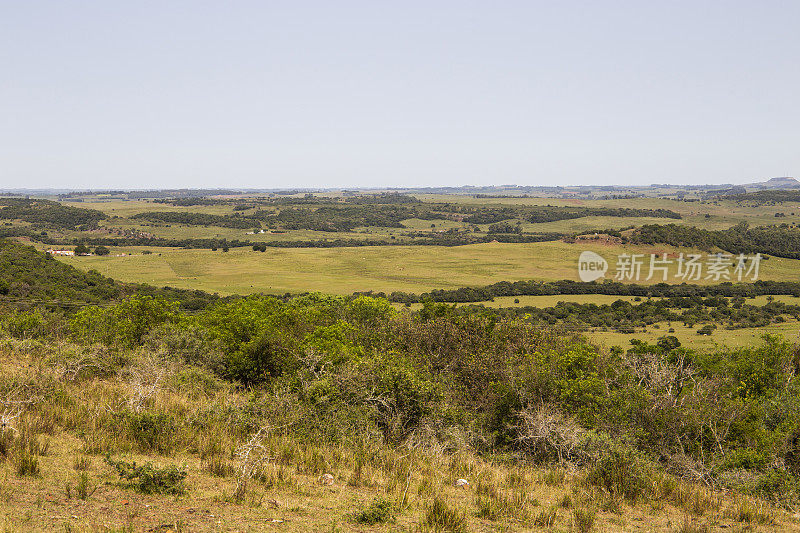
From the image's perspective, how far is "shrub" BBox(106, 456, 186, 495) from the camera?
8953mm

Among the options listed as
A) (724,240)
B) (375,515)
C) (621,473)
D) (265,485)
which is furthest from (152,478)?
(724,240)

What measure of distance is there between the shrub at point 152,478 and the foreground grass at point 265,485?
0.07 m

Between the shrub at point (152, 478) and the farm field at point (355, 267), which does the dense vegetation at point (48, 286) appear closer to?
the farm field at point (355, 267)

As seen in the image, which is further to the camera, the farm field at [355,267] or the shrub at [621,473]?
the farm field at [355,267]

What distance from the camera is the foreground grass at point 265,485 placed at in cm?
833

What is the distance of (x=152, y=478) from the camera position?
29.8 feet

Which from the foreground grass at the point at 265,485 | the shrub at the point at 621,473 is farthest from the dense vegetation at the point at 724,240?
the foreground grass at the point at 265,485

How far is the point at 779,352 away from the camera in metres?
24.7

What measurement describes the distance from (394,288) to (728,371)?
79954mm

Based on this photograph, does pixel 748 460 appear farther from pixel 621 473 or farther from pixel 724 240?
pixel 724 240

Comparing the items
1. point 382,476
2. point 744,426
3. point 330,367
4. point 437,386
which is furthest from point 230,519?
point 744,426

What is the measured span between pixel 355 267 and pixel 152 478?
119 meters

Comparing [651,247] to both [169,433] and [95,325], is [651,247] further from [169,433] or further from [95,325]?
[169,433]

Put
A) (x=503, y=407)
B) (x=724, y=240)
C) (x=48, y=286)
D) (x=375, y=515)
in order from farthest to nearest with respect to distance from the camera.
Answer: (x=724, y=240) < (x=48, y=286) < (x=503, y=407) < (x=375, y=515)
